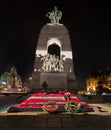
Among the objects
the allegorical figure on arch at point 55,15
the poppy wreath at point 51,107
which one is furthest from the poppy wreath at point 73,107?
the allegorical figure on arch at point 55,15

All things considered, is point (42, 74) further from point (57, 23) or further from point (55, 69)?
point (57, 23)

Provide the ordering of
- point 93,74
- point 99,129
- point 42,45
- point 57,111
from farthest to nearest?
point 93,74, point 42,45, point 57,111, point 99,129

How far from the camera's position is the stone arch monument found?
193 ft

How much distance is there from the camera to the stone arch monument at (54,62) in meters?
58.8

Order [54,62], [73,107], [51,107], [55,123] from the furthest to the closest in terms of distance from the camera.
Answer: [54,62], [73,107], [51,107], [55,123]

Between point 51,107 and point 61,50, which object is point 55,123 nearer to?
point 51,107

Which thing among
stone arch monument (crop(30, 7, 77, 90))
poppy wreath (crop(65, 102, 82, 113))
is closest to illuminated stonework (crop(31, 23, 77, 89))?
stone arch monument (crop(30, 7, 77, 90))

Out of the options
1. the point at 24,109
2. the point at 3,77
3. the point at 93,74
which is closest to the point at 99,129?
A: the point at 24,109

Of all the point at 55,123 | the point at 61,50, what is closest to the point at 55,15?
the point at 61,50

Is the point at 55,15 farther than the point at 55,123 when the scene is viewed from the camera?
Yes

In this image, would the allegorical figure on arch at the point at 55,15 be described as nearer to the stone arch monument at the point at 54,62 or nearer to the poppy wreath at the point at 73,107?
the stone arch monument at the point at 54,62

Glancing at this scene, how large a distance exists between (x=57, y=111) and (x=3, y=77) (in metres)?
93.3

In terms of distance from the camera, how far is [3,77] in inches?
4296

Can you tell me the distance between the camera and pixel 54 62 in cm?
5975
